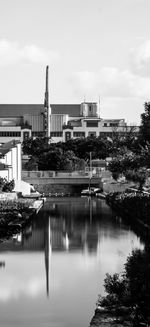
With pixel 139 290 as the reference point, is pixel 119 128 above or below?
above

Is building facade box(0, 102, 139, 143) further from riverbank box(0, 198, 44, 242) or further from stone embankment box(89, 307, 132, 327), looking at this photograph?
stone embankment box(89, 307, 132, 327)

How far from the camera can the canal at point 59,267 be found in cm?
2592

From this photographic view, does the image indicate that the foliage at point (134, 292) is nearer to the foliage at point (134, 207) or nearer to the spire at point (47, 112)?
the foliage at point (134, 207)

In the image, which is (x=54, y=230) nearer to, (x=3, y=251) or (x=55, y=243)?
(x=55, y=243)

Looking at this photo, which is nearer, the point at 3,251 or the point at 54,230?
the point at 3,251

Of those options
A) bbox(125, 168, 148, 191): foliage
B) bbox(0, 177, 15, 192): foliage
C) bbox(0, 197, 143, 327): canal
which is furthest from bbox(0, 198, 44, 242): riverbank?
bbox(125, 168, 148, 191): foliage

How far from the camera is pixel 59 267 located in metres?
36.2

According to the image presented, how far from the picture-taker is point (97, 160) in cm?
14088

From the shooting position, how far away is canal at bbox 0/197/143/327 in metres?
25.9

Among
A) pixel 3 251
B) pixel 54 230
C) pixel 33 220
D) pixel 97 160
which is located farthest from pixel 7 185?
pixel 97 160

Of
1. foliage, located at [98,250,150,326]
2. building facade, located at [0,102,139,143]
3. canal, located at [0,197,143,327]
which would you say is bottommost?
canal, located at [0,197,143,327]

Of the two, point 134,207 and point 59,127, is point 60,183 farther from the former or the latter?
point 59,127

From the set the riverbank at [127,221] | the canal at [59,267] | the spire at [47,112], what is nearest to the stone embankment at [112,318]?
the riverbank at [127,221]

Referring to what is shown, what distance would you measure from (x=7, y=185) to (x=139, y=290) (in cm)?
5411
